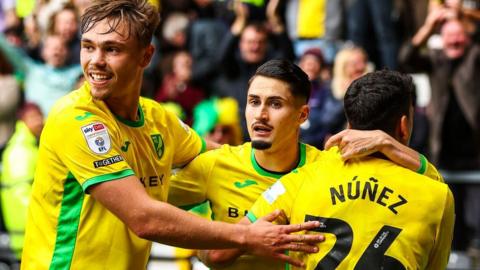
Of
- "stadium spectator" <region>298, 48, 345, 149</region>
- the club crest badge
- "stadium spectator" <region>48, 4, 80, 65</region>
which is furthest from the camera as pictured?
"stadium spectator" <region>48, 4, 80, 65</region>

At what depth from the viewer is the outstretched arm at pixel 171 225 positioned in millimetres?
A: 5324

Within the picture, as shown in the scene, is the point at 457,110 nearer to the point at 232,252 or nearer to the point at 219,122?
the point at 219,122

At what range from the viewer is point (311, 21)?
12.7m

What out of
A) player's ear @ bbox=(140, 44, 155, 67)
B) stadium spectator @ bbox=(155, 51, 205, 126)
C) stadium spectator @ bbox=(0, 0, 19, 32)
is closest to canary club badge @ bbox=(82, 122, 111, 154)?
player's ear @ bbox=(140, 44, 155, 67)

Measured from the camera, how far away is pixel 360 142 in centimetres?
520

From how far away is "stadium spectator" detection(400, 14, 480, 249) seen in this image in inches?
422

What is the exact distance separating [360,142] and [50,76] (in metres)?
7.86

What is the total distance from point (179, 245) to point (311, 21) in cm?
753

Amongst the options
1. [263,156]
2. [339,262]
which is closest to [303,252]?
[339,262]

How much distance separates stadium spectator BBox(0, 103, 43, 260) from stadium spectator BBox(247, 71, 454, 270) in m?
7.16

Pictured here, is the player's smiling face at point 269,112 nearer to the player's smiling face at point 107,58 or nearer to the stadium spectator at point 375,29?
the player's smiling face at point 107,58

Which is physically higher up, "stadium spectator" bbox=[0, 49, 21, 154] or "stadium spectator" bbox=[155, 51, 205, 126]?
"stadium spectator" bbox=[155, 51, 205, 126]

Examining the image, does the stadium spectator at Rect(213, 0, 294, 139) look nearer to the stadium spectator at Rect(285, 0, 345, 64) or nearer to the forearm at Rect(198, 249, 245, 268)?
the stadium spectator at Rect(285, 0, 345, 64)

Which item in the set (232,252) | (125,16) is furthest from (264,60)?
(232,252)
